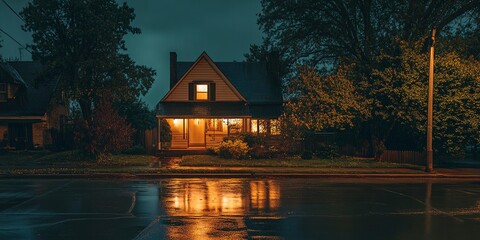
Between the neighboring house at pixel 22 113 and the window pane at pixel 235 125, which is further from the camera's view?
the window pane at pixel 235 125

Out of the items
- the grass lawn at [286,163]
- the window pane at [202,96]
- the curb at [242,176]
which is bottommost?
the curb at [242,176]

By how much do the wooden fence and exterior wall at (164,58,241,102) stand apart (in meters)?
12.1

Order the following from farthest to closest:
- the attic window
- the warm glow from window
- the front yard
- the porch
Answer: the warm glow from window
the attic window
the porch
the front yard

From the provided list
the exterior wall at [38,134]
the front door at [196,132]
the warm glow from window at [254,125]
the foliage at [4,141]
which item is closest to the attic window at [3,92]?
the foliage at [4,141]

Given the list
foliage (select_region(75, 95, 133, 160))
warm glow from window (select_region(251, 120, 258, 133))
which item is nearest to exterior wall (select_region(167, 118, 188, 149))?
warm glow from window (select_region(251, 120, 258, 133))

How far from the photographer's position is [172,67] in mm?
38500

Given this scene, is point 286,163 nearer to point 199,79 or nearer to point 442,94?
point 442,94

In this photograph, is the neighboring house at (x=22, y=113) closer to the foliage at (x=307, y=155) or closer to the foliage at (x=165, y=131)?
the foliage at (x=165, y=131)

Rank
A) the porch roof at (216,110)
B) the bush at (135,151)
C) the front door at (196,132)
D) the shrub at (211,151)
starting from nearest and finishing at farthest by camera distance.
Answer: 1. the shrub at (211,151)
2. the bush at (135,151)
3. the porch roof at (216,110)
4. the front door at (196,132)

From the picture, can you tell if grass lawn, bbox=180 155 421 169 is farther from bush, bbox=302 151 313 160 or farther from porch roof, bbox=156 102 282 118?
porch roof, bbox=156 102 282 118

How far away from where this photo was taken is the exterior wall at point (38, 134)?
3497 centimetres

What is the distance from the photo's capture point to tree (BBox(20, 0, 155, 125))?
2577 centimetres

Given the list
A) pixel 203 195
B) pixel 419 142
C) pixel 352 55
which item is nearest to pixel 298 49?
pixel 352 55

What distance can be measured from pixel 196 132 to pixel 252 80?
702 cm
